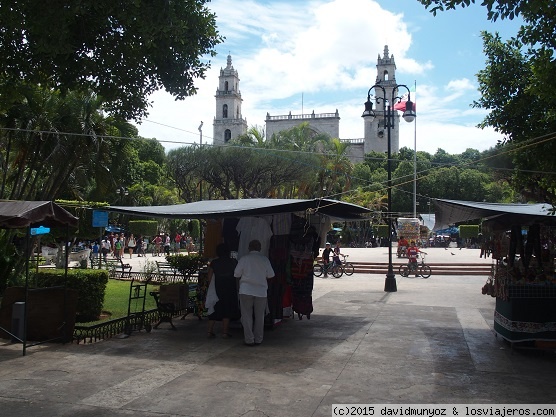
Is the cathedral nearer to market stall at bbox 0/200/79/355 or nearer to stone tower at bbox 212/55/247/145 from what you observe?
stone tower at bbox 212/55/247/145

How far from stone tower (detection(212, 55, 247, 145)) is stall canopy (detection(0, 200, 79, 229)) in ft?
306

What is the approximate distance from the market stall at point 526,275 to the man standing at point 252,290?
3.26 m

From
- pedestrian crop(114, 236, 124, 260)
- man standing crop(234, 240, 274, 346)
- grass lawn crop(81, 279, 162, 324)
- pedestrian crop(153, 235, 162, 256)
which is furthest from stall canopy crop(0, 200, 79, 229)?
pedestrian crop(153, 235, 162, 256)

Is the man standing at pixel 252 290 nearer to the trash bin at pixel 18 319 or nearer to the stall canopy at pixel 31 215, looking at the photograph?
the stall canopy at pixel 31 215

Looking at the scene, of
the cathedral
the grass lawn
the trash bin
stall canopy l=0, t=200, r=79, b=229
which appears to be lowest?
the grass lawn

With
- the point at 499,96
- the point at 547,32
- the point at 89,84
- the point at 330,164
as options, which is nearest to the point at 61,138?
the point at 89,84

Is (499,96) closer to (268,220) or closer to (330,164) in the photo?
(268,220)

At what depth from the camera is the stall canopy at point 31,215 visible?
22.4 feet

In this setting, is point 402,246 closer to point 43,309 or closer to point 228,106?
point 43,309

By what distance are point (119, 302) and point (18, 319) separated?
5.78 metres

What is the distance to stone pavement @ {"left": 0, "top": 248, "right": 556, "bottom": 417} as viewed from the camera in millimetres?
5211

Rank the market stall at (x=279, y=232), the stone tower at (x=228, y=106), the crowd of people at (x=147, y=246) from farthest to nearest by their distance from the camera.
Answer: the stone tower at (x=228, y=106) → the crowd of people at (x=147, y=246) → the market stall at (x=279, y=232)

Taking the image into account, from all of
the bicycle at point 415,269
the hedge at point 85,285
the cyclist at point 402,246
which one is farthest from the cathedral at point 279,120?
the hedge at point 85,285

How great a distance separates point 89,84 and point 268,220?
12.2 feet
